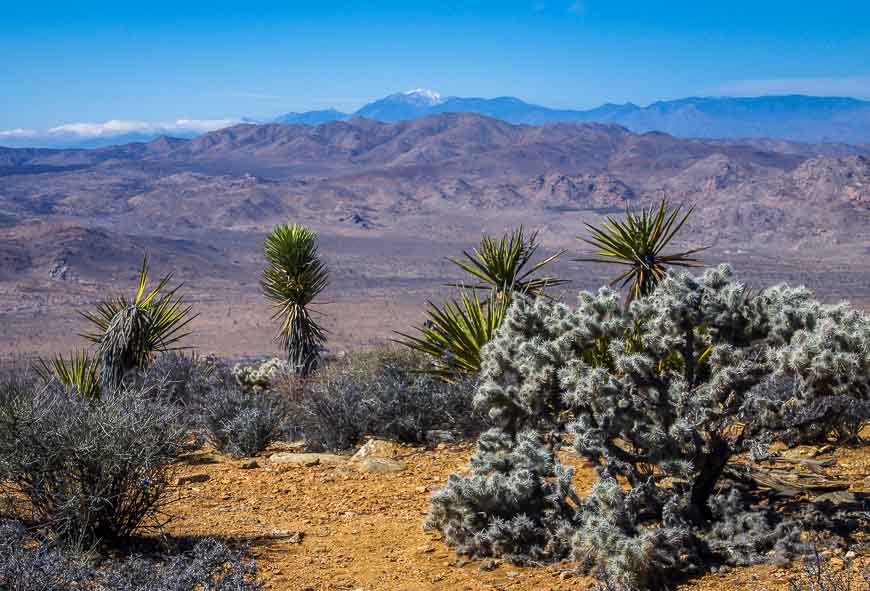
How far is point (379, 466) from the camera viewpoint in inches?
290

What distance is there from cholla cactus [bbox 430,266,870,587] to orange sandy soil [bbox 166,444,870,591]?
9.0 inches

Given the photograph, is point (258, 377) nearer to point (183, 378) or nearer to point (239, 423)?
point (183, 378)

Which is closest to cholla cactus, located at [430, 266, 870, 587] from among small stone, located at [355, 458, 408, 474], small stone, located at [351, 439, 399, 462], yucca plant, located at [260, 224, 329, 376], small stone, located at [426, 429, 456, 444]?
small stone, located at [355, 458, 408, 474]

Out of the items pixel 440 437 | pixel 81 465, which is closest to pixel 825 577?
pixel 81 465

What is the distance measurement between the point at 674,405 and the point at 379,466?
3.21 meters

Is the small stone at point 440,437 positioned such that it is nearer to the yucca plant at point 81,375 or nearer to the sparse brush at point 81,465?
the sparse brush at point 81,465

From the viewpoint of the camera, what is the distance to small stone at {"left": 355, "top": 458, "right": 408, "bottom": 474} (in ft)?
24.0

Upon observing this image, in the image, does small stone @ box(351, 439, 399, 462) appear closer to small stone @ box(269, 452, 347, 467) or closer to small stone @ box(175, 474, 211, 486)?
small stone @ box(269, 452, 347, 467)

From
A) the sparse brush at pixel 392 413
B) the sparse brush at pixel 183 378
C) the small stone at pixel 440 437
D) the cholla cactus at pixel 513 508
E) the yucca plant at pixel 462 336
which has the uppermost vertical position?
the yucca plant at pixel 462 336

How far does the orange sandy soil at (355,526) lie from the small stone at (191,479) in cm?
6

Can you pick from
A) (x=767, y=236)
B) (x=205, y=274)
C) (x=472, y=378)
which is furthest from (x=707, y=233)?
(x=472, y=378)

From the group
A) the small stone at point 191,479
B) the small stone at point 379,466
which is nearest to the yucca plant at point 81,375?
the small stone at point 191,479

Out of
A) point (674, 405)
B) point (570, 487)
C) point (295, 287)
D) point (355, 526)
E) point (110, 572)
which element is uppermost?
point (674, 405)

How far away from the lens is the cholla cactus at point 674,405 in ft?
15.0
